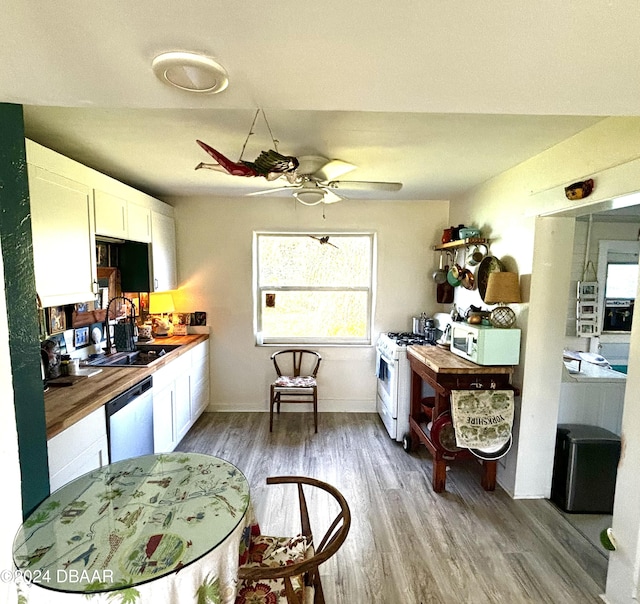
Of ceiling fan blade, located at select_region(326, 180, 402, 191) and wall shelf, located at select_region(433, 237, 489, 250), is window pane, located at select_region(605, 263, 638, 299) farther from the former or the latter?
ceiling fan blade, located at select_region(326, 180, 402, 191)

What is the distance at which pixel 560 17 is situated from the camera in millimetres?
722

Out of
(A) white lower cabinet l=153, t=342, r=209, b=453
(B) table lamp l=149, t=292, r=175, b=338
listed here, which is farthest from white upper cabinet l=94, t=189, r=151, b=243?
(A) white lower cabinet l=153, t=342, r=209, b=453

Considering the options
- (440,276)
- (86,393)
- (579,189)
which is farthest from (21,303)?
(440,276)

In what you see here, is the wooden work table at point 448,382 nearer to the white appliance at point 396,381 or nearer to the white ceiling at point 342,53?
the white appliance at point 396,381

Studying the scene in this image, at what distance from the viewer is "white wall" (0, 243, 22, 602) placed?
1.14 metres

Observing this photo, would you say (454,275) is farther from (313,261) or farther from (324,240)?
(313,261)

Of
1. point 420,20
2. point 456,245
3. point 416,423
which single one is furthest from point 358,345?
point 420,20

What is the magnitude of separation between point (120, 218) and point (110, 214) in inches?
5.2

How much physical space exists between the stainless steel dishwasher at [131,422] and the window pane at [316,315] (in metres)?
1.69

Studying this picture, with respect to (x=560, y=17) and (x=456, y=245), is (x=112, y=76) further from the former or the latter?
(x=456, y=245)

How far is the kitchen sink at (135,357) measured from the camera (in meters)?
2.55

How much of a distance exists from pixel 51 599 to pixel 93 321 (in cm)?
230

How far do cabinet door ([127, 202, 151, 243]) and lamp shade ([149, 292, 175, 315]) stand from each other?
0.72 metres

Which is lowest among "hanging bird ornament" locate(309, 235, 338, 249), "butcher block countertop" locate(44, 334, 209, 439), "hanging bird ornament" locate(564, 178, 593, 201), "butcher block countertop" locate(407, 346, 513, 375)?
"butcher block countertop" locate(44, 334, 209, 439)
